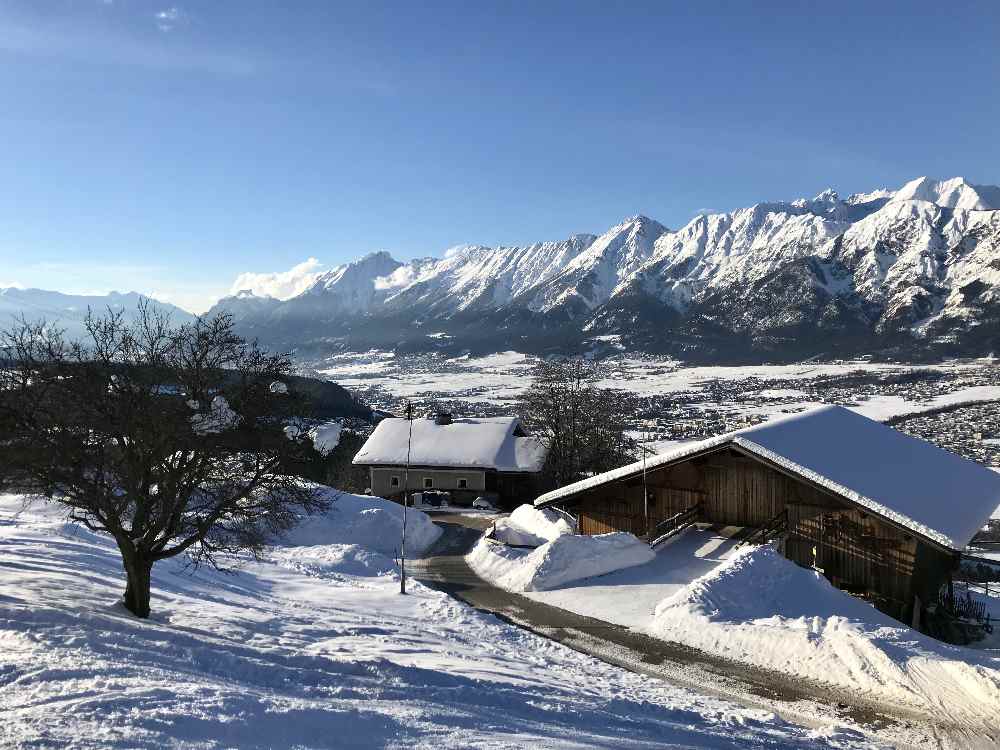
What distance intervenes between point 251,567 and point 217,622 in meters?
11.8

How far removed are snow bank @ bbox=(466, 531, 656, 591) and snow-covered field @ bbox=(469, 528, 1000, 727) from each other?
0.27 meters

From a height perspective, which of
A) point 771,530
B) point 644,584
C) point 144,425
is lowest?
point 644,584

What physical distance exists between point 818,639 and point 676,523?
11876mm

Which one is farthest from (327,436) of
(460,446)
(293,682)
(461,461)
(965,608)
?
(293,682)

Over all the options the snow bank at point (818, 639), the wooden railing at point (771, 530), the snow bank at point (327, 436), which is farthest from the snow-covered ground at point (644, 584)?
the snow bank at point (327, 436)

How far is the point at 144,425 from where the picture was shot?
14.1 m

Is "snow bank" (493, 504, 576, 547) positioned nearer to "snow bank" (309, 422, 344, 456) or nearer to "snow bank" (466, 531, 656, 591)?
"snow bank" (466, 531, 656, 591)

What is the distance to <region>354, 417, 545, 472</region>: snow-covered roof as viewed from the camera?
2117 inches

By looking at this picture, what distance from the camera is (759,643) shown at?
17812 mm

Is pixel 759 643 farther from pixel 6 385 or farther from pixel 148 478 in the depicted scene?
pixel 6 385

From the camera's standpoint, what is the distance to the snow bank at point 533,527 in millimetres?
32906

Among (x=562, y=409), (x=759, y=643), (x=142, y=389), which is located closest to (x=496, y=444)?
(x=562, y=409)

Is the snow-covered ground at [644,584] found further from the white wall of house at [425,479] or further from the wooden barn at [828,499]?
the white wall of house at [425,479]

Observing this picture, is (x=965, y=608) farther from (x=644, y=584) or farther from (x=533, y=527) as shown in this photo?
(x=533, y=527)
